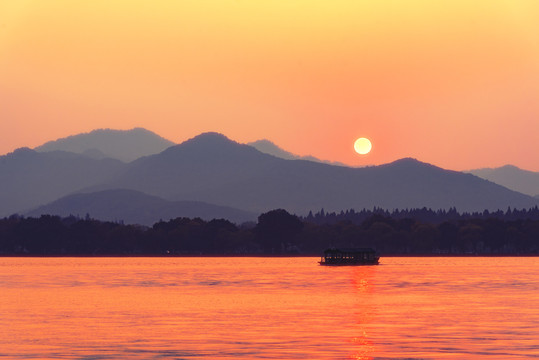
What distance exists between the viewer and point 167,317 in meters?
97.6

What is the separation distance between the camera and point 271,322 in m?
91.6

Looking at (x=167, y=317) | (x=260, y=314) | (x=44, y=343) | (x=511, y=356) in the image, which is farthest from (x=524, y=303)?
(x=44, y=343)

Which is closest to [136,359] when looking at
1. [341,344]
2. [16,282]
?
[341,344]

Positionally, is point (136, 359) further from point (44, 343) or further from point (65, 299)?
point (65, 299)

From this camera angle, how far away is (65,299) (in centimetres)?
12612

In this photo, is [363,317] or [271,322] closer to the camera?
[271,322]

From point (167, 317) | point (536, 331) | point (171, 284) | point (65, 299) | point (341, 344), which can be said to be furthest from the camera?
point (171, 284)

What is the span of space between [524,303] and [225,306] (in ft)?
99.9

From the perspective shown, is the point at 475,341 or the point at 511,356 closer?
the point at 511,356

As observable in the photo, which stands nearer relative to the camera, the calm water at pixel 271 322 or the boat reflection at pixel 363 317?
the boat reflection at pixel 363 317

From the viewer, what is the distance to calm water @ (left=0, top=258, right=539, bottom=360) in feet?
232

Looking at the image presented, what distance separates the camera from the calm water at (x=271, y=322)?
7075 centimetres

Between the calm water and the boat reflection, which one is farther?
the calm water

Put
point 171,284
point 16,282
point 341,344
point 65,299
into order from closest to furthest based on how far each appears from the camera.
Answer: point 341,344
point 65,299
point 171,284
point 16,282
